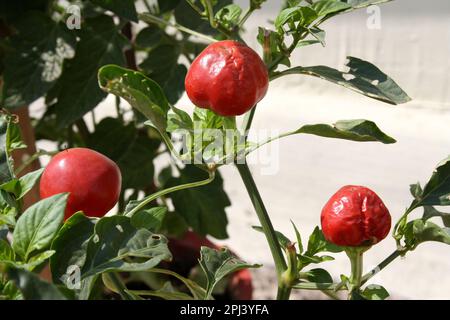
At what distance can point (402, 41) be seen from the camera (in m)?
1.64

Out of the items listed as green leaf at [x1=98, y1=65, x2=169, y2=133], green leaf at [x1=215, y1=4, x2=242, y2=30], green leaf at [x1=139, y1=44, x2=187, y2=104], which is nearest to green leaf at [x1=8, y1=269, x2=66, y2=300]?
green leaf at [x1=98, y1=65, x2=169, y2=133]

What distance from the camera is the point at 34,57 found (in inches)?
23.9

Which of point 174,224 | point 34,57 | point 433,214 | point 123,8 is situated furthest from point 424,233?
point 174,224

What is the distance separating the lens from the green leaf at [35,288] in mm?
240

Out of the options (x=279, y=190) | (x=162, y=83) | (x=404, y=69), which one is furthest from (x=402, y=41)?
(x=162, y=83)

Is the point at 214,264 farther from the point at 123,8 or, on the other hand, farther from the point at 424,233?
the point at 123,8

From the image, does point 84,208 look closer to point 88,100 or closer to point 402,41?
point 88,100

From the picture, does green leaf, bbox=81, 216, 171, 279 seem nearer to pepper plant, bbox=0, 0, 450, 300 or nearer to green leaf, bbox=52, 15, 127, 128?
pepper plant, bbox=0, 0, 450, 300

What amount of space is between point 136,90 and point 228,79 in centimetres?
4

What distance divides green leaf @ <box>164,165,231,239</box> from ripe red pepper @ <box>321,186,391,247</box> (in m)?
0.35

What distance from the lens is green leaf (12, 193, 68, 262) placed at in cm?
31

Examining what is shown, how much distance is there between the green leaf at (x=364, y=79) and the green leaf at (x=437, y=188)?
1.7 inches

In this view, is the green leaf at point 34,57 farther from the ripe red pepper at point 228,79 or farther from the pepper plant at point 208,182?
the ripe red pepper at point 228,79
